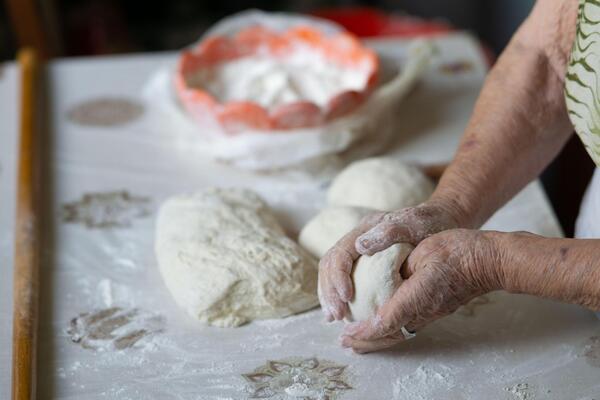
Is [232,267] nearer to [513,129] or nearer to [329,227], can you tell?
[329,227]

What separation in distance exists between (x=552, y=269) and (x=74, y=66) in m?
1.53

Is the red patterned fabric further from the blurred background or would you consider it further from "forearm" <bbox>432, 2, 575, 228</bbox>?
"forearm" <bbox>432, 2, 575, 228</bbox>

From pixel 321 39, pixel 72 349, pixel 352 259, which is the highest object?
pixel 321 39

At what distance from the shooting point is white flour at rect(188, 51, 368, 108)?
1718mm

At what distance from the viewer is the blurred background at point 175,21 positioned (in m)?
2.49

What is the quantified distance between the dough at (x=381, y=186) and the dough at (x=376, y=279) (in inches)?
11.5

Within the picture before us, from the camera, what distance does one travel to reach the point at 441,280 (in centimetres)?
101

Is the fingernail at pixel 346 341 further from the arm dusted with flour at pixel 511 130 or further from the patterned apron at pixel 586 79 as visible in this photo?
the patterned apron at pixel 586 79

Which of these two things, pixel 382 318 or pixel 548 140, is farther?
pixel 548 140

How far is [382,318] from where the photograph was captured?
3.40ft

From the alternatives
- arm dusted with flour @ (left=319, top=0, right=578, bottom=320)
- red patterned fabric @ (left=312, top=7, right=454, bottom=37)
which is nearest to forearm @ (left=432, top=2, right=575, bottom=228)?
arm dusted with flour @ (left=319, top=0, right=578, bottom=320)

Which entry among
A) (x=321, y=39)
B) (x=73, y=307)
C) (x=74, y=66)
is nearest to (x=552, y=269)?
(x=73, y=307)

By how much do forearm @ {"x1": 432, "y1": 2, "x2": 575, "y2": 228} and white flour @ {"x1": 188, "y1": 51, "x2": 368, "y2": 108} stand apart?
0.48 m

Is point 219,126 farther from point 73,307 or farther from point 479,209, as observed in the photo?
point 479,209
